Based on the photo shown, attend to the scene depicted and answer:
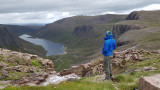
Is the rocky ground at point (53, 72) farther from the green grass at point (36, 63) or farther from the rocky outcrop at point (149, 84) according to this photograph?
the rocky outcrop at point (149, 84)

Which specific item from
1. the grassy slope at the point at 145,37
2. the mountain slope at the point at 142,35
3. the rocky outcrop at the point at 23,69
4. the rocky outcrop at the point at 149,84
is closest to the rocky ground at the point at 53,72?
the rocky outcrop at the point at 23,69

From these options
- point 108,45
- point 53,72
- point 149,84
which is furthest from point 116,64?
point 149,84

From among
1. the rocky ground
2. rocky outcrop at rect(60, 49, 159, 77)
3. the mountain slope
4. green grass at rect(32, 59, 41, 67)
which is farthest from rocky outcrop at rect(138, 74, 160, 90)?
the mountain slope

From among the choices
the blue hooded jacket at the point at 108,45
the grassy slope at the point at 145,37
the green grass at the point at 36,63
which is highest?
the blue hooded jacket at the point at 108,45

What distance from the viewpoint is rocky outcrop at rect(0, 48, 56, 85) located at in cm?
1901

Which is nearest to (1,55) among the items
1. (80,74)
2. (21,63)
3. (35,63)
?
(21,63)

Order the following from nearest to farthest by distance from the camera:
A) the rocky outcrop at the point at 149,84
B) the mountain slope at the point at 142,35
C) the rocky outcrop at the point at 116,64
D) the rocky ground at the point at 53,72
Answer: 1. the rocky outcrop at the point at 149,84
2. the rocky ground at the point at 53,72
3. the rocky outcrop at the point at 116,64
4. the mountain slope at the point at 142,35

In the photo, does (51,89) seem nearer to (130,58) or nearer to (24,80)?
(24,80)

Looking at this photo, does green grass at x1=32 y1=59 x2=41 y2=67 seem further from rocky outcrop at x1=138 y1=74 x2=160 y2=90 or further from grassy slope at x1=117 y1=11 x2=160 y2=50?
grassy slope at x1=117 y1=11 x2=160 y2=50

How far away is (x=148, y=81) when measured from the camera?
7473 mm

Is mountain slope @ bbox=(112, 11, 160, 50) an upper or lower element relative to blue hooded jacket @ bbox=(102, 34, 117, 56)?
lower

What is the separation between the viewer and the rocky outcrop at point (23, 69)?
62.4 ft

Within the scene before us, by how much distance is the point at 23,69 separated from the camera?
24.3m

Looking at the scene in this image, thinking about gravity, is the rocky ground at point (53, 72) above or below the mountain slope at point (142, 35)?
above
